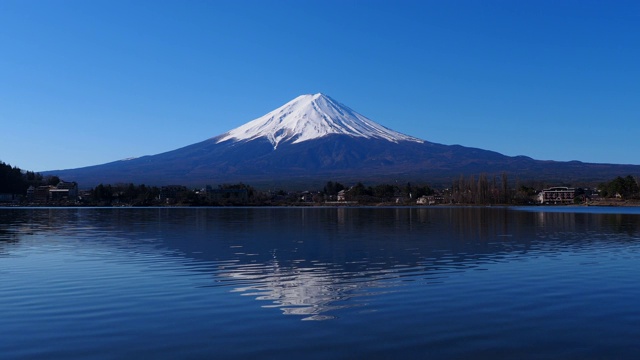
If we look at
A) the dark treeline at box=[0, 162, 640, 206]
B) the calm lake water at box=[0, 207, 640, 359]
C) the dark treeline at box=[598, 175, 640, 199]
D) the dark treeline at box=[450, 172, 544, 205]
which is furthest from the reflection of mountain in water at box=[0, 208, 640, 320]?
the dark treeline at box=[598, 175, 640, 199]

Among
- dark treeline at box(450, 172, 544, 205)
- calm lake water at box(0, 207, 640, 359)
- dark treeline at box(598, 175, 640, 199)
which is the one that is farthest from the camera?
dark treeline at box(598, 175, 640, 199)

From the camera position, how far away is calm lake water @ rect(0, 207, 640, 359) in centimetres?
885

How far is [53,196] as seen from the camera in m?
148

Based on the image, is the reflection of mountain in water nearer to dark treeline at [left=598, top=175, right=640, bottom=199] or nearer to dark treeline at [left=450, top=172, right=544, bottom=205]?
dark treeline at [left=450, top=172, right=544, bottom=205]

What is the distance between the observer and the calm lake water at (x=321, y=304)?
348 inches

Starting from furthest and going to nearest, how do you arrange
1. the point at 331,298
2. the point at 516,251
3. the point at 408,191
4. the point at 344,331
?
the point at 408,191, the point at 516,251, the point at 331,298, the point at 344,331

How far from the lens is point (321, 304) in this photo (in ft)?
39.7

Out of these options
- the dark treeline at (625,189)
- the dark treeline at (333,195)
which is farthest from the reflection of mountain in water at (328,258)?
the dark treeline at (625,189)

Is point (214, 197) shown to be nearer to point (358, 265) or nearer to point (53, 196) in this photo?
point (53, 196)

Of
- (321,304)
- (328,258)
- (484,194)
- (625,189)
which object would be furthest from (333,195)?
(321,304)

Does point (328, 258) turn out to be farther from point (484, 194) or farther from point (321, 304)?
point (484, 194)

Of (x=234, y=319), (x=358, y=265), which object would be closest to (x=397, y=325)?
(x=234, y=319)

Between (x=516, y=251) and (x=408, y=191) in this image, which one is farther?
(x=408, y=191)

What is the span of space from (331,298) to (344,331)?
119 inches
